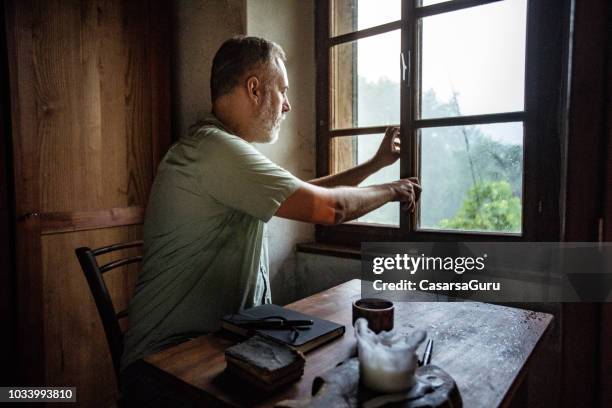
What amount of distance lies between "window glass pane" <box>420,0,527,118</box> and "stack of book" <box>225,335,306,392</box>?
1375 mm

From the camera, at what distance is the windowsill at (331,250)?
6.61 ft

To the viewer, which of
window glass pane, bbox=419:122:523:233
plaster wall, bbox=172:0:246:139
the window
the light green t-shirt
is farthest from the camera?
plaster wall, bbox=172:0:246:139

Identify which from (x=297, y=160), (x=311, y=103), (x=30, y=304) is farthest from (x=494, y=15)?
(x=30, y=304)

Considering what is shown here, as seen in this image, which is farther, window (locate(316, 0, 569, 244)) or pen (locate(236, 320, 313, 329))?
window (locate(316, 0, 569, 244))

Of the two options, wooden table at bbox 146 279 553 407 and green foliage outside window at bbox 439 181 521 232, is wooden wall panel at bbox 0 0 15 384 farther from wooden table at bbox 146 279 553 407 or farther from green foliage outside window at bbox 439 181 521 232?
green foliage outside window at bbox 439 181 521 232

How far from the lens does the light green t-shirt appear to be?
1.16 meters

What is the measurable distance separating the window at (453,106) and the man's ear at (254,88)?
0.79 m

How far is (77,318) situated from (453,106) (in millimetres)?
2060

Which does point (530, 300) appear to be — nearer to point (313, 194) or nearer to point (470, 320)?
point (470, 320)

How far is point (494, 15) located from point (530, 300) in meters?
1.18

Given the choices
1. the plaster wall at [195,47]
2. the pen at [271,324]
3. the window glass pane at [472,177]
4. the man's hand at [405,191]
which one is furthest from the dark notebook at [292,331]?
the plaster wall at [195,47]

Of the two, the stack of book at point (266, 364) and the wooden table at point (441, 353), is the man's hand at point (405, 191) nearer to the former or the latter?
the wooden table at point (441, 353)

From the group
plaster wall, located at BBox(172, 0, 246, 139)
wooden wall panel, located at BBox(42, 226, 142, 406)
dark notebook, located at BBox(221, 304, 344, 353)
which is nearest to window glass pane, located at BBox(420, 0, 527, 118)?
plaster wall, located at BBox(172, 0, 246, 139)

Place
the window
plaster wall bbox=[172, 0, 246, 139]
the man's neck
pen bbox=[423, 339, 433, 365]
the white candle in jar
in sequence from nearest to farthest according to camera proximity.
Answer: the white candle in jar < pen bbox=[423, 339, 433, 365] < the man's neck < the window < plaster wall bbox=[172, 0, 246, 139]
